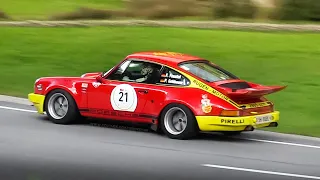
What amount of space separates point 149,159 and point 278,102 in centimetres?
629

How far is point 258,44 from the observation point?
2248cm

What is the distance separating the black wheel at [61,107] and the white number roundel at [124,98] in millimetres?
849

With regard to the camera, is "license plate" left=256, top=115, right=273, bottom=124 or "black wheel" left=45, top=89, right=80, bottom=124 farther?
"black wheel" left=45, top=89, right=80, bottom=124

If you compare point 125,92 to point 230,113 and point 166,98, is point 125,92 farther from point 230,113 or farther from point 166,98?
point 230,113

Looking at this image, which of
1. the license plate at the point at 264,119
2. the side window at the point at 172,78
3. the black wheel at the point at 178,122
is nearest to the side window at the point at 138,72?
the side window at the point at 172,78

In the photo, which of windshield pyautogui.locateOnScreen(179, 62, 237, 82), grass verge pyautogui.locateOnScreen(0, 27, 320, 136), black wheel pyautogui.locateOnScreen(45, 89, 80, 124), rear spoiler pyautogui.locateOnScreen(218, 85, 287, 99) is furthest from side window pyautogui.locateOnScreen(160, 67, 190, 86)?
grass verge pyautogui.locateOnScreen(0, 27, 320, 136)

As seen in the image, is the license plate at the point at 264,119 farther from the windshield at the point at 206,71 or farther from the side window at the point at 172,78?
the side window at the point at 172,78

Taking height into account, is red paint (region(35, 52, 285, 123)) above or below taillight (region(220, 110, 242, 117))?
above

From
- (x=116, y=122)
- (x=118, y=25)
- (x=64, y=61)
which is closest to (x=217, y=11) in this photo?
(x=118, y=25)

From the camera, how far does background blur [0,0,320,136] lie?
59.1 ft

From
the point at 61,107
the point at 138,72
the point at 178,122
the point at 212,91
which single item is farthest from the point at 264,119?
the point at 61,107

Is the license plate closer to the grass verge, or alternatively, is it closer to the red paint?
the red paint

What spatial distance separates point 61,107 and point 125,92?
1438 mm

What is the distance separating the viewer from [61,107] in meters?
13.2
